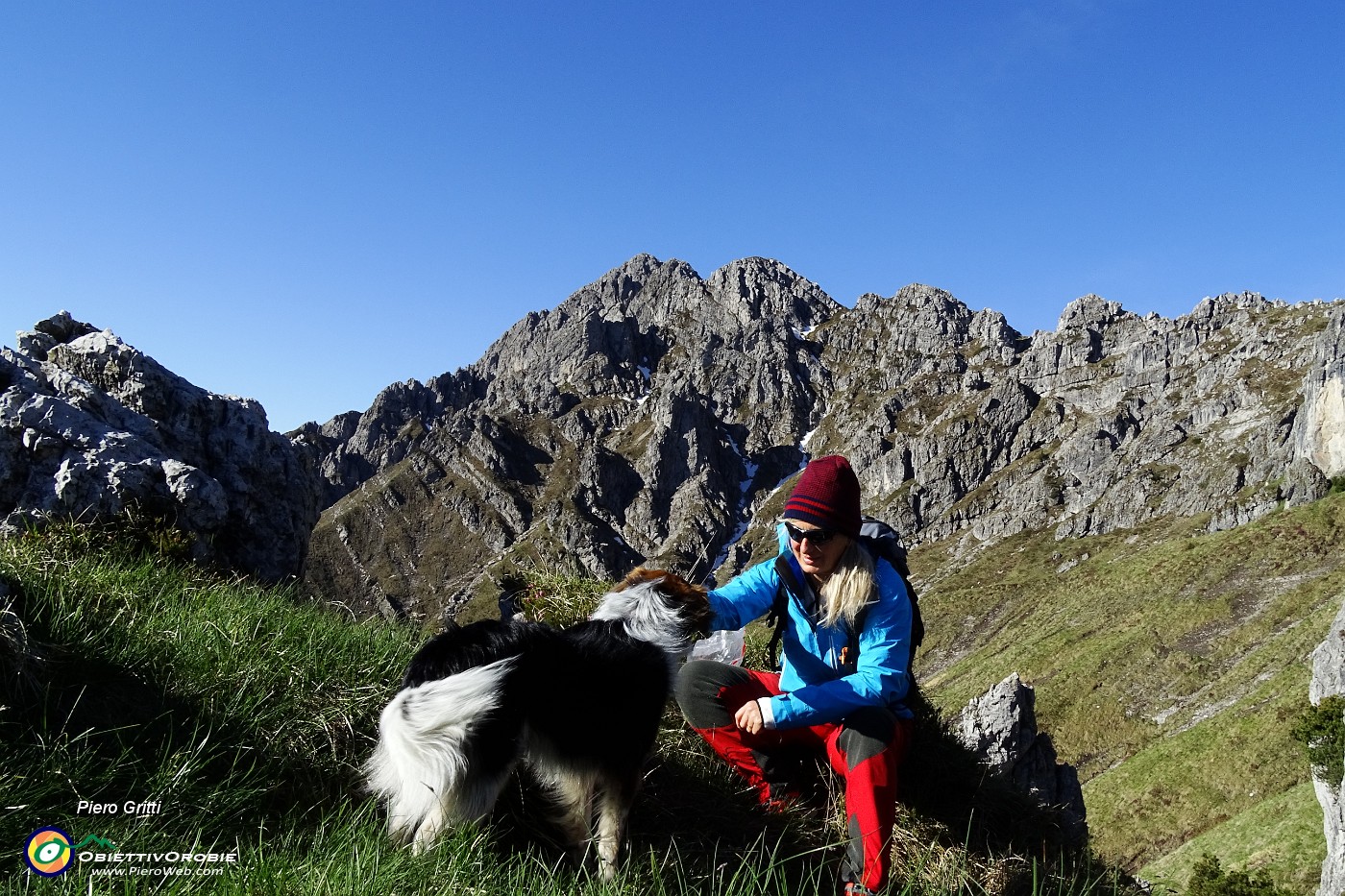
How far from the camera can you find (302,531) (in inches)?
425

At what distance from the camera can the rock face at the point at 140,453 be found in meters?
7.27

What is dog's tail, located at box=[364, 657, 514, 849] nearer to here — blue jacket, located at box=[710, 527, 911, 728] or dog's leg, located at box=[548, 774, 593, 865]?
dog's leg, located at box=[548, 774, 593, 865]

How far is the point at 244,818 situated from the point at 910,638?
4087 millimetres

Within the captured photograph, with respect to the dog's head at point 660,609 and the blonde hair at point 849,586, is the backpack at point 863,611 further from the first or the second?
the dog's head at point 660,609

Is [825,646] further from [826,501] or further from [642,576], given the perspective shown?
[642,576]

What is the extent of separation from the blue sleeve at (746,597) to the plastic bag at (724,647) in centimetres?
235

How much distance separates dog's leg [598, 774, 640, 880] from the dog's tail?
2.64ft

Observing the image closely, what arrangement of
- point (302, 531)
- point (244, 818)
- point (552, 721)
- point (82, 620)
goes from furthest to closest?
point (302, 531) < point (82, 620) < point (552, 721) < point (244, 818)

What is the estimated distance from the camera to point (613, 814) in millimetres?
4023

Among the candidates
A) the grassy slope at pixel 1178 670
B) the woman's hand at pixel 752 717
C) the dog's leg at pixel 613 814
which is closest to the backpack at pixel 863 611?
the woman's hand at pixel 752 717

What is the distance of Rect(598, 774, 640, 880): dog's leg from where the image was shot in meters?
3.96

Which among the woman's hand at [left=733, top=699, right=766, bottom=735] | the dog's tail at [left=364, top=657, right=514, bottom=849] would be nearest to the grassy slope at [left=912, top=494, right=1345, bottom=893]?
the woman's hand at [left=733, top=699, right=766, bottom=735]

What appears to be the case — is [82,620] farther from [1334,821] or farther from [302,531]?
[1334,821]

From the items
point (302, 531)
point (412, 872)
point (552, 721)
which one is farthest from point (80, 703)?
point (302, 531)
